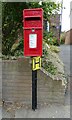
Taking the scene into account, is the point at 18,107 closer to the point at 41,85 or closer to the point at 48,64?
the point at 41,85

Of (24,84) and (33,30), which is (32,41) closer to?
(33,30)

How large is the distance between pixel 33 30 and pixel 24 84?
1285 mm

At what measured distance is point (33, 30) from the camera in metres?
5.79

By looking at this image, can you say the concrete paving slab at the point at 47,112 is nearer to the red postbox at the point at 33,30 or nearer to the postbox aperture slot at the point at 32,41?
the red postbox at the point at 33,30

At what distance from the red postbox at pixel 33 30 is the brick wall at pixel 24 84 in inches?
23.3

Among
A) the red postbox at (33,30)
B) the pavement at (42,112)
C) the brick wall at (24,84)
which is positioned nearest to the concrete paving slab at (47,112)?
the pavement at (42,112)

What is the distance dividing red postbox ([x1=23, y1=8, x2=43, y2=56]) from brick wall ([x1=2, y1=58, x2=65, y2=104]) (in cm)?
59

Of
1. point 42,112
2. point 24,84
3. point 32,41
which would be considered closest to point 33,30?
point 32,41

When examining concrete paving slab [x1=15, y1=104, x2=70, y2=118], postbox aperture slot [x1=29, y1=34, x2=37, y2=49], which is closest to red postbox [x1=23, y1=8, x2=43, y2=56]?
postbox aperture slot [x1=29, y1=34, x2=37, y2=49]

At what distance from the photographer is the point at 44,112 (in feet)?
19.3

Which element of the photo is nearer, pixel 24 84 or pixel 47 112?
pixel 47 112

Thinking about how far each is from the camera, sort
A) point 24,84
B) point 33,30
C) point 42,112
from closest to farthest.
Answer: point 33,30
point 42,112
point 24,84

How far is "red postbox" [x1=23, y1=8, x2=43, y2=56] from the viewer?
5719 mm

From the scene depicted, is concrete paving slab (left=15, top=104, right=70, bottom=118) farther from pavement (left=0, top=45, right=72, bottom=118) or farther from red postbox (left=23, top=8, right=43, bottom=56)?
red postbox (left=23, top=8, right=43, bottom=56)
